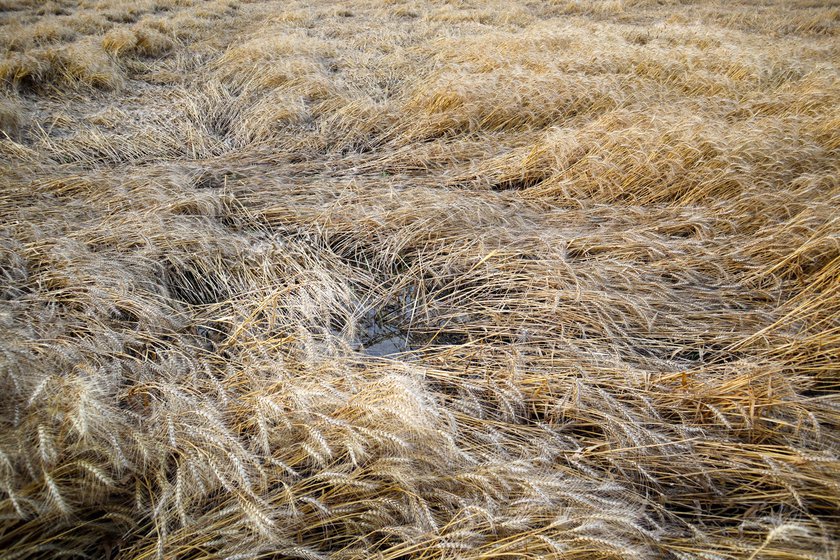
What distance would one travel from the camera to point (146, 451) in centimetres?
145

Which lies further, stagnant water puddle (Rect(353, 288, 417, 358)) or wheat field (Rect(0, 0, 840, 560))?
stagnant water puddle (Rect(353, 288, 417, 358))

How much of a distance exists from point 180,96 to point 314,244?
11.2 ft

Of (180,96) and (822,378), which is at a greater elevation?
(180,96)

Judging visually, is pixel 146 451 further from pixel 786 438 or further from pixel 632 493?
pixel 786 438

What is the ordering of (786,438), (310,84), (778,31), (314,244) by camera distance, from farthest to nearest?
(778,31) → (310,84) → (314,244) → (786,438)

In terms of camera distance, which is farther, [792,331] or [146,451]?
[792,331]

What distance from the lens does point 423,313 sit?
8.39 feet

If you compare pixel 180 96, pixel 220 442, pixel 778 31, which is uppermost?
pixel 778 31

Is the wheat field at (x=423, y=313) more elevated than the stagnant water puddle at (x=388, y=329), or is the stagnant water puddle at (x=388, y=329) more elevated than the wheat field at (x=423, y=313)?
the wheat field at (x=423, y=313)

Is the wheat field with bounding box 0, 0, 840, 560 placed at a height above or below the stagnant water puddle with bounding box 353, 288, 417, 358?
above

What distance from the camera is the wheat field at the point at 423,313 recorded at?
1.38m

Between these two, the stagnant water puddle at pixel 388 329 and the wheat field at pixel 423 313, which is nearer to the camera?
the wheat field at pixel 423 313

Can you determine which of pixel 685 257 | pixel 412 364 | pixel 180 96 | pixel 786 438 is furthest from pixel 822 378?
pixel 180 96

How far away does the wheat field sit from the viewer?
4.54 ft
